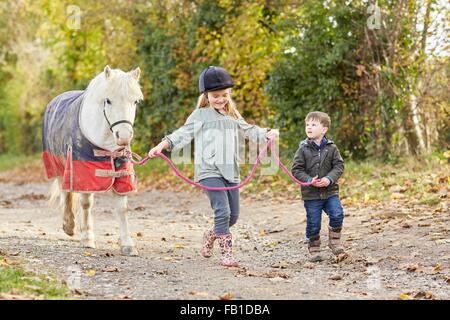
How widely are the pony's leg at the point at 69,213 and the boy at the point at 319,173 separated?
2802 millimetres

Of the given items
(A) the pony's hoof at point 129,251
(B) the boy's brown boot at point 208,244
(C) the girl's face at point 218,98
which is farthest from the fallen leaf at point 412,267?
(A) the pony's hoof at point 129,251

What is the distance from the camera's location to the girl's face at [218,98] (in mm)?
6281

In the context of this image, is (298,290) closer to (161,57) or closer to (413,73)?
(413,73)

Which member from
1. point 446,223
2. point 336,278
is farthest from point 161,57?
point 336,278

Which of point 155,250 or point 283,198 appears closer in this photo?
point 155,250

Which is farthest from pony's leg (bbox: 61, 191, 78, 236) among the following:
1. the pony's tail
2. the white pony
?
the white pony

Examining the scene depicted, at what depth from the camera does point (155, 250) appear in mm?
7457

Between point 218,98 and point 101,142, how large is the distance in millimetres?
1382

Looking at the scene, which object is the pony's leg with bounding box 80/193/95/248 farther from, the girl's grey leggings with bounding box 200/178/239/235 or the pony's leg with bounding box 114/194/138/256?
the girl's grey leggings with bounding box 200/178/239/235

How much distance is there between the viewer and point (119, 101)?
654cm

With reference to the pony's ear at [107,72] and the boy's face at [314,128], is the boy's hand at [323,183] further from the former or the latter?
the pony's ear at [107,72]

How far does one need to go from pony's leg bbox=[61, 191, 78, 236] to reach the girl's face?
102 inches

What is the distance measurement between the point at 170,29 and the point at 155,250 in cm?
1091

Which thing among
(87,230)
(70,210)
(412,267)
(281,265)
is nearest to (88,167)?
(87,230)
